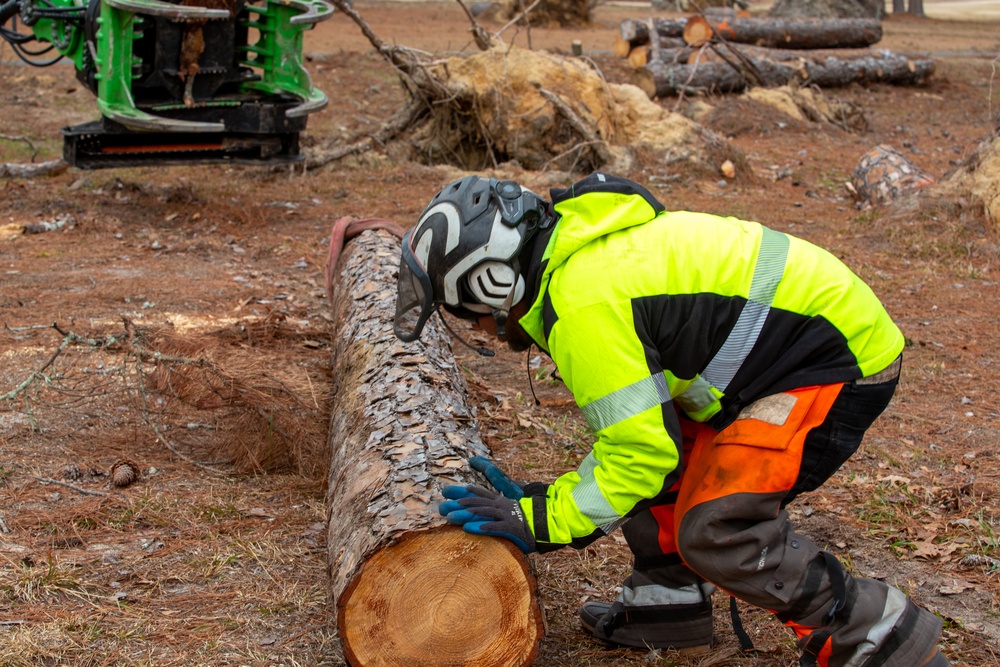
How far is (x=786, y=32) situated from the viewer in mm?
16891

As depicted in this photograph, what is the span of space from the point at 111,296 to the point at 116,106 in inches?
81.9

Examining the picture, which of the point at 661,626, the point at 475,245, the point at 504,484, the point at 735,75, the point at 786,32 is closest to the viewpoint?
the point at 475,245

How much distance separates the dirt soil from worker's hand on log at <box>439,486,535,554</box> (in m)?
0.64

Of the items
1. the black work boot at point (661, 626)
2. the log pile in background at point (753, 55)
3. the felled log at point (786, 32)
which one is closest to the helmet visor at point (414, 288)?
the black work boot at point (661, 626)

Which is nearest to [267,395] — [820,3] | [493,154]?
[493,154]

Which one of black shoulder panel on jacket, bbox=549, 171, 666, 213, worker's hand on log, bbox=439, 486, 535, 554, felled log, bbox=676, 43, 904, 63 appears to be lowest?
worker's hand on log, bbox=439, 486, 535, 554

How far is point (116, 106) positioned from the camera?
25.6 ft

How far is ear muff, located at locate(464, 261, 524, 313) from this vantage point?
2789 millimetres

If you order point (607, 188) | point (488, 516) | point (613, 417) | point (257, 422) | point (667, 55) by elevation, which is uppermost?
point (607, 188)

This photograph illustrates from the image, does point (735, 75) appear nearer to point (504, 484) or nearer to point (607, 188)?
point (607, 188)

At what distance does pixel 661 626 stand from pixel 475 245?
1.51 m

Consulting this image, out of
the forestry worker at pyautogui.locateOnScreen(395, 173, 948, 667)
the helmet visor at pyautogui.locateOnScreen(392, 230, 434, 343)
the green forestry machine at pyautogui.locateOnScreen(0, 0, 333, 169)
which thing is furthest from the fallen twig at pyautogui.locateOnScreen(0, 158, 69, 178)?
the forestry worker at pyautogui.locateOnScreen(395, 173, 948, 667)

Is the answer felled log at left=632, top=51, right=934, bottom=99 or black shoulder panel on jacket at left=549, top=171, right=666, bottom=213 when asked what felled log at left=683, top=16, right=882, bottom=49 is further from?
black shoulder panel on jacket at left=549, top=171, right=666, bottom=213

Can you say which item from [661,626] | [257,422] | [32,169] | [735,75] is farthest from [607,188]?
[735,75]
